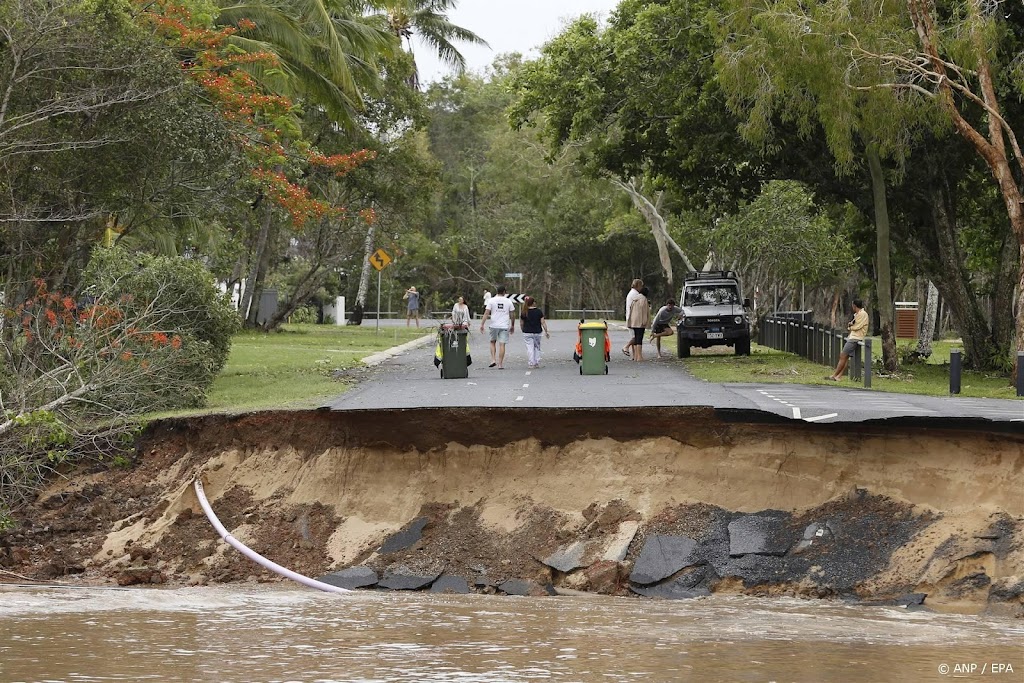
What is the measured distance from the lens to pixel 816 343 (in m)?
29.6

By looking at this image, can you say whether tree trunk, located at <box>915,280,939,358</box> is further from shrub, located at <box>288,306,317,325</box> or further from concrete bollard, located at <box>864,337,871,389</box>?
shrub, located at <box>288,306,317,325</box>

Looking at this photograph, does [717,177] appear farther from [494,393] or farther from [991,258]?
[494,393]

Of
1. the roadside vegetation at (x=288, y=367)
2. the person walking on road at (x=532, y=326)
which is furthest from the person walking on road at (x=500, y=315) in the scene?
the roadside vegetation at (x=288, y=367)

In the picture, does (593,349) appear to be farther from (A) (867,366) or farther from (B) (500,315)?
(A) (867,366)

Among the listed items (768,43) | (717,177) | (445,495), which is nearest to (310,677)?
(445,495)

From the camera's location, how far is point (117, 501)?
16.5 m

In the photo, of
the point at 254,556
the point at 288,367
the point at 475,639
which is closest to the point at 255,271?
the point at 288,367

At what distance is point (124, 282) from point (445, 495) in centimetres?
797

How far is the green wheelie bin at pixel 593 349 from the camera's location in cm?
2455

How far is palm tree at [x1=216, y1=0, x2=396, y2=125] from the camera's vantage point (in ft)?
92.6

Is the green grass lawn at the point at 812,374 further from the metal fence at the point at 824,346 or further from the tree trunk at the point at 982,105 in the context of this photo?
the tree trunk at the point at 982,105

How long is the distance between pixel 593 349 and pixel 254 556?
1101 cm

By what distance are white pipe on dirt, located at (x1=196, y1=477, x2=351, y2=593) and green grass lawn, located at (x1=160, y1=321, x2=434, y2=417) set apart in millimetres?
2135

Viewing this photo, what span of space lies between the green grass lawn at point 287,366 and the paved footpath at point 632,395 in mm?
769
